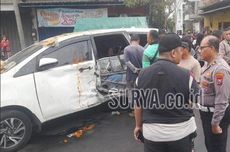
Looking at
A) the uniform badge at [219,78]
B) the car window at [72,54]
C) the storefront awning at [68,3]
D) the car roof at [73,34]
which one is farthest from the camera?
the storefront awning at [68,3]

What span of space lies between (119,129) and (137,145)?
35.7 inches

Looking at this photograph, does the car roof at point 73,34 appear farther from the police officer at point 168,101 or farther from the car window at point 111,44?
the police officer at point 168,101

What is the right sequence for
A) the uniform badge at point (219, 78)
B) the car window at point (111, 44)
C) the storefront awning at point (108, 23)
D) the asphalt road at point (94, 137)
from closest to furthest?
the uniform badge at point (219, 78)
the asphalt road at point (94, 137)
the car window at point (111, 44)
the storefront awning at point (108, 23)

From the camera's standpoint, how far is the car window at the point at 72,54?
5.46 m

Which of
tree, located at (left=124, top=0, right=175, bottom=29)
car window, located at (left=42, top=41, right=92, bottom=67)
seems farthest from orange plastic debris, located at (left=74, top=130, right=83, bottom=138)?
tree, located at (left=124, top=0, right=175, bottom=29)

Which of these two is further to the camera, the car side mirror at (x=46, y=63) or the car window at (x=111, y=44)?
the car window at (x=111, y=44)

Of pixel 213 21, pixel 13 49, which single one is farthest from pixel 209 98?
pixel 213 21

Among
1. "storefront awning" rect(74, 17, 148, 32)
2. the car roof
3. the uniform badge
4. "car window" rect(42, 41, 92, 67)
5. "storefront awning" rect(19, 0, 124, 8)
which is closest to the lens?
the uniform badge

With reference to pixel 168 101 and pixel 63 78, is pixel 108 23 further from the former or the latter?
pixel 168 101

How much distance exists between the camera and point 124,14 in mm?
17203

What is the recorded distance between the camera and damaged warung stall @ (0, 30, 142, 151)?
4.82 m

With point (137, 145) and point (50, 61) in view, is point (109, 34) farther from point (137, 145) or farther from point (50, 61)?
point (137, 145)

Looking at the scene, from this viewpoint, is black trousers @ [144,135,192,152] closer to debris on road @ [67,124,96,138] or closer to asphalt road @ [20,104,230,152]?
asphalt road @ [20,104,230,152]

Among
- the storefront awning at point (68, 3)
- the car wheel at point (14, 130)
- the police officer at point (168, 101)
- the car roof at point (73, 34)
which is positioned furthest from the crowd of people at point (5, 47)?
the police officer at point (168, 101)
